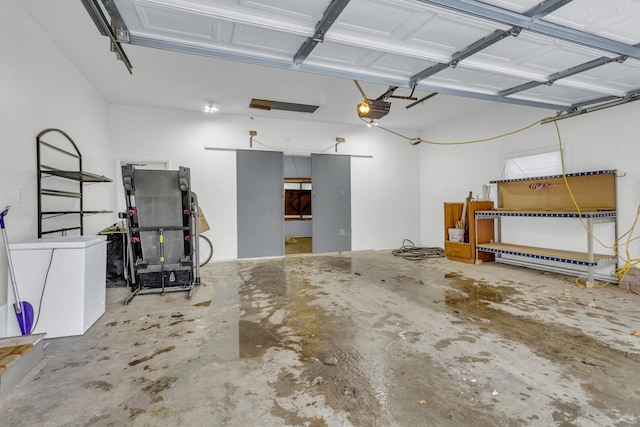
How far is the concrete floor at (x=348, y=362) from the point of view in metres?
1.63

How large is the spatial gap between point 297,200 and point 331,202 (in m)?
2.96

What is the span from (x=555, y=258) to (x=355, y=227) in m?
3.95

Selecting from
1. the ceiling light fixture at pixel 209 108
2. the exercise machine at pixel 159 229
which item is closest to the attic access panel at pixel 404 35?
the exercise machine at pixel 159 229

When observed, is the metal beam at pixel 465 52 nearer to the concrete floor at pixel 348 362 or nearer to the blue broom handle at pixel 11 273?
the concrete floor at pixel 348 362

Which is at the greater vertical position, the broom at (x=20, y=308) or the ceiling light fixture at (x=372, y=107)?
the ceiling light fixture at (x=372, y=107)

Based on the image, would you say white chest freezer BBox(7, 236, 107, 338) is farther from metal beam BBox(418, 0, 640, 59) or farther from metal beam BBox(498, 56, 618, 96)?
metal beam BBox(498, 56, 618, 96)

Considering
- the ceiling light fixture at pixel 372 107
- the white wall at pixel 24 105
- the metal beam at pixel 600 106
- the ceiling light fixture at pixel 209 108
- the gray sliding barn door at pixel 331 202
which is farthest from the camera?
the gray sliding barn door at pixel 331 202

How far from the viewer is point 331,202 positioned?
7.07 metres

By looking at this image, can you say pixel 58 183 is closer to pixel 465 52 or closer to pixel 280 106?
pixel 280 106

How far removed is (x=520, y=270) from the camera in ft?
16.7

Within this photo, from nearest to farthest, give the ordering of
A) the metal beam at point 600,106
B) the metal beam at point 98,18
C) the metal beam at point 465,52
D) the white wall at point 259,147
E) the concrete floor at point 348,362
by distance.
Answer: the concrete floor at point 348,362 → the metal beam at point 98,18 → the metal beam at point 465,52 → the metal beam at point 600,106 → the white wall at point 259,147

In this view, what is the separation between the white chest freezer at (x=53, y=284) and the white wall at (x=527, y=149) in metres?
6.42

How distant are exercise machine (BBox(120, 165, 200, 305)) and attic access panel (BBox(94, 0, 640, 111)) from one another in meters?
1.91

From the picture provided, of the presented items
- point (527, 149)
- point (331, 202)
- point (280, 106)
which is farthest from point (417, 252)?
point (280, 106)
